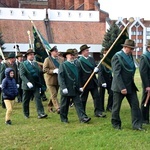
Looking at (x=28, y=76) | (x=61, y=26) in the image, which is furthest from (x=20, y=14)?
(x=28, y=76)

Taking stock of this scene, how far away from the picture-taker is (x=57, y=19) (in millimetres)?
62969

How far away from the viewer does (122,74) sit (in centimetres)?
812

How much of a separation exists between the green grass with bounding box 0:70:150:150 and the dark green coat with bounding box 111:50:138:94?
3.23 feet

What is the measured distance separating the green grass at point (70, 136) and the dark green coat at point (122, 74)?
0.99 m

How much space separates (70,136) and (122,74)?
1829 millimetres

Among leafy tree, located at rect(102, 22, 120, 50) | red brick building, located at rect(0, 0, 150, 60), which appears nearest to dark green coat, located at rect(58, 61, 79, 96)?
leafy tree, located at rect(102, 22, 120, 50)

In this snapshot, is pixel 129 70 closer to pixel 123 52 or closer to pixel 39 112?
pixel 123 52

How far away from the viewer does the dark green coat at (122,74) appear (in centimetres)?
803

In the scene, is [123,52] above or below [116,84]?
above

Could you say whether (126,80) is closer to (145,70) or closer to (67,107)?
(145,70)

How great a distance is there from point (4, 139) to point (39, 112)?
95.3 inches

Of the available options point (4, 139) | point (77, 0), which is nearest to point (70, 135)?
point (4, 139)

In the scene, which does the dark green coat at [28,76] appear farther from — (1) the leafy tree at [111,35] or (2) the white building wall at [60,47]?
(2) the white building wall at [60,47]

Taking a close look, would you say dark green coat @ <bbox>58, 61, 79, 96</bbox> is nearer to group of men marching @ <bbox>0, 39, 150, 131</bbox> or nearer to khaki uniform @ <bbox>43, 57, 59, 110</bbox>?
group of men marching @ <bbox>0, 39, 150, 131</bbox>
